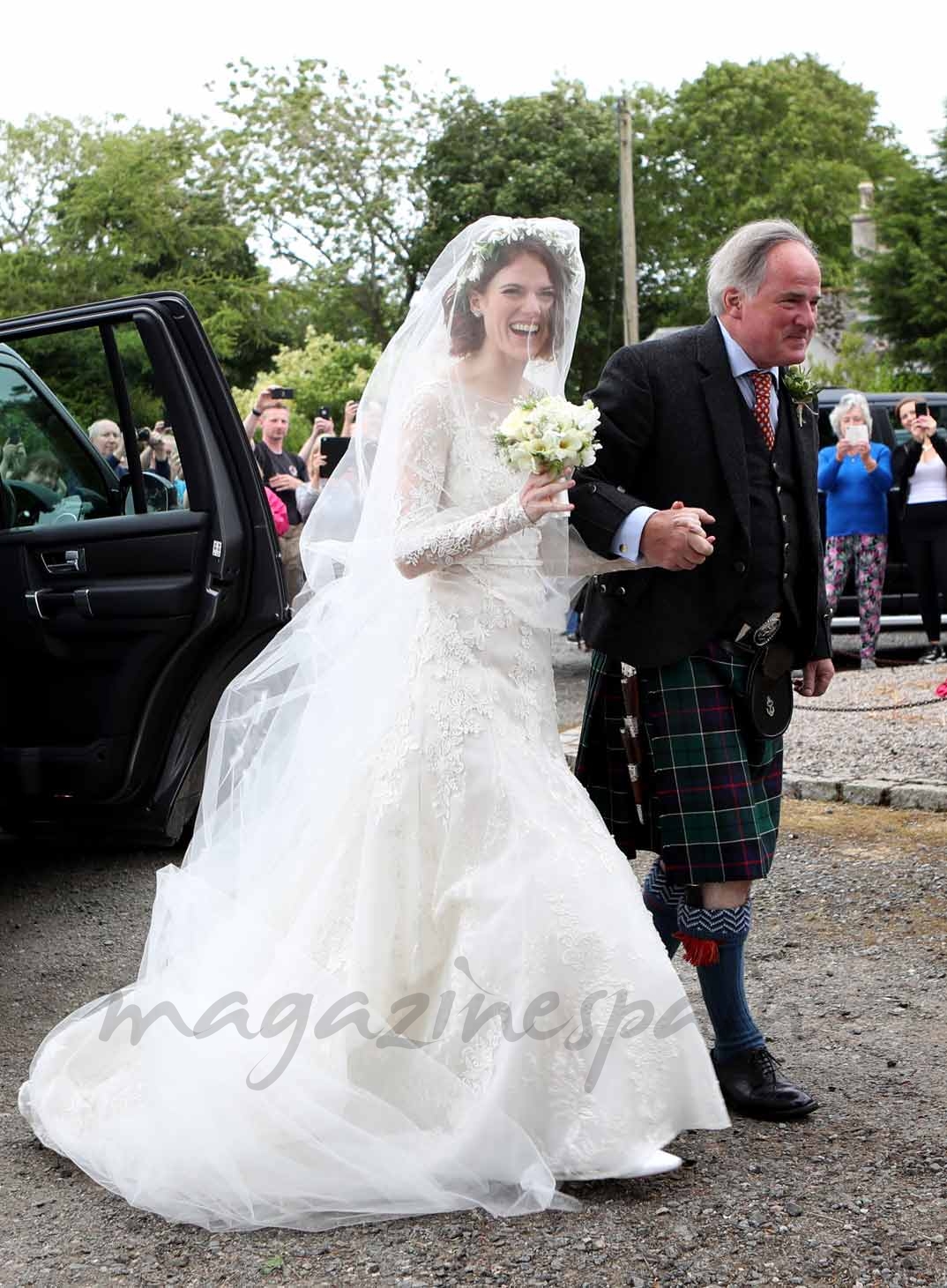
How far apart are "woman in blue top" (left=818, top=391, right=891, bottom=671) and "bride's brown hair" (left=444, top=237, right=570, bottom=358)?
7.60 meters

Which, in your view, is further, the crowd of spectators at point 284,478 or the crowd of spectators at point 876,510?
the crowd of spectators at point 876,510

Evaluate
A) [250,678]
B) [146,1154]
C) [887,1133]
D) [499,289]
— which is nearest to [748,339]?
[499,289]

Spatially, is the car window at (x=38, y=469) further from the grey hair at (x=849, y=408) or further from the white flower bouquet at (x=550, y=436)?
the grey hair at (x=849, y=408)

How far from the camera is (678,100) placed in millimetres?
53188

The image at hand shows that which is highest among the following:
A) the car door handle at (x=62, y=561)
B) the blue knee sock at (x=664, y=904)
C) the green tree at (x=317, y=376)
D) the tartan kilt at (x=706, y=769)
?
the green tree at (x=317, y=376)

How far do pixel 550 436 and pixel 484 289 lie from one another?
0.58 meters

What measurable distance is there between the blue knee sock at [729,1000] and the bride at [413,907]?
17.9 inches

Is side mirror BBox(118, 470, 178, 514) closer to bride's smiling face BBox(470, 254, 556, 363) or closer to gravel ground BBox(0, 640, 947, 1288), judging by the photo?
gravel ground BBox(0, 640, 947, 1288)

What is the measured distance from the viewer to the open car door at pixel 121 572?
18.0 feet

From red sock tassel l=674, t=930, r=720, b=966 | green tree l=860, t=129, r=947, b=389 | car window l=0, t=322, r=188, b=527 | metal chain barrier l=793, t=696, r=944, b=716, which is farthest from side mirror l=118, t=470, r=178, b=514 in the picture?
green tree l=860, t=129, r=947, b=389

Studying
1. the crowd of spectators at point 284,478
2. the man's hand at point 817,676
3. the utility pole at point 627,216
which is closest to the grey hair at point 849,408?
the crowd of spectators at point 284,478

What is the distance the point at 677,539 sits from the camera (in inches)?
139

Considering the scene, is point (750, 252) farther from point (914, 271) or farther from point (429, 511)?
→ point (914, 271)

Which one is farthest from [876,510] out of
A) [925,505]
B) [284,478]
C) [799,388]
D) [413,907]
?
[413,907]
